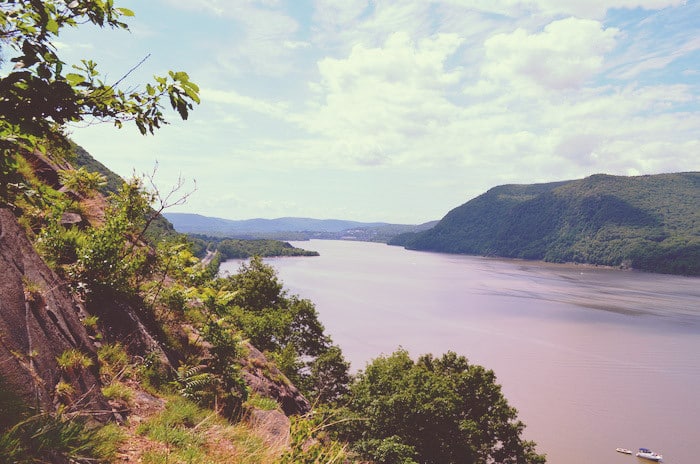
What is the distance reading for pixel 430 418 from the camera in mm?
23828

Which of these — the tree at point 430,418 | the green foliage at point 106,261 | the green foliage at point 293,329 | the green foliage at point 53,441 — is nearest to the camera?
the green foliage at point 53,441

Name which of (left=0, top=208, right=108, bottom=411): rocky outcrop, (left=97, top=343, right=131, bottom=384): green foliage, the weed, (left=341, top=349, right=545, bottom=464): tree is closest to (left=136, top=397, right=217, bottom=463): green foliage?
(left=0, top=208, right=108, bottom=411): rocky outcrop

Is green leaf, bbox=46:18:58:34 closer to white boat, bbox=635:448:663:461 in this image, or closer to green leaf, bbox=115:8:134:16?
green leaf, bbox=115:8:134:16

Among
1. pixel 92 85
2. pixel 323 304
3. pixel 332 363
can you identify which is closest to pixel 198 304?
pixel 92 85

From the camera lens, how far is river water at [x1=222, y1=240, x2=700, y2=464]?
37.2 metres

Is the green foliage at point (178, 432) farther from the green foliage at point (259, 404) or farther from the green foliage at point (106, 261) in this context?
the green foliage at point (106, 261)

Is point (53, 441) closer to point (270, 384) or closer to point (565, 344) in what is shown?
point (270, 384)

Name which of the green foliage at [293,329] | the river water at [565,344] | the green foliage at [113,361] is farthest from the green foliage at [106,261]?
the river water at [565,344]

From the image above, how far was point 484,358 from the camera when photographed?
5359cm

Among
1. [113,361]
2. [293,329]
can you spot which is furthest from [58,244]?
[293,329]

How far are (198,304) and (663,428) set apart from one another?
47650 mm

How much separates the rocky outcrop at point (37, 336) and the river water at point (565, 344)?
37.4 metres

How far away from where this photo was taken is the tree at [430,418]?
23344mm

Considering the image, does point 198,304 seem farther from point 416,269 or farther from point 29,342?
point 416,269
